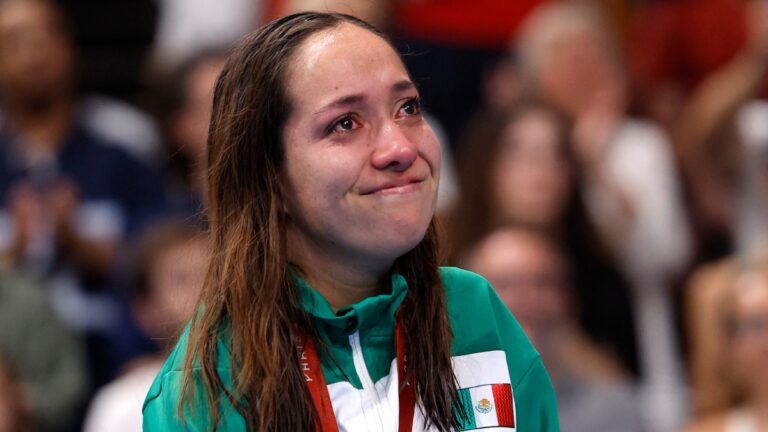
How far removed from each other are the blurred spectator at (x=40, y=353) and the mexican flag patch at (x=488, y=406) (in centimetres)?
306

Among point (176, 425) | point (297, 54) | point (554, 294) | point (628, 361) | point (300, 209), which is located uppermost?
point (297, 54)

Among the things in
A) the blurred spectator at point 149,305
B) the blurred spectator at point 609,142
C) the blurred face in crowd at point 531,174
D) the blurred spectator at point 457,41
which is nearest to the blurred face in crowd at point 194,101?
the blurred spectator at point 149,305

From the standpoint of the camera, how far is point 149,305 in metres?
5.23

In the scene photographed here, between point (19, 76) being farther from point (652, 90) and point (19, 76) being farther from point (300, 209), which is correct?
point (300, 209)

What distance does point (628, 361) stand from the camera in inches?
224

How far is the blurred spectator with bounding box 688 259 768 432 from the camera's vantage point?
4.65 metres

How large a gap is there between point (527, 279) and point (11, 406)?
1.85m

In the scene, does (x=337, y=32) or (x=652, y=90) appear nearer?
(x=337, y=32)

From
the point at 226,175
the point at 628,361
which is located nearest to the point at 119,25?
the point at 628,361

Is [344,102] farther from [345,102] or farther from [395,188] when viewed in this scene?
[395,188]

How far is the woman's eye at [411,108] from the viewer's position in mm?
2309

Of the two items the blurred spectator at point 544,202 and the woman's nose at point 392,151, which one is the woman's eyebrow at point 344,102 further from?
the blurred spectator at point 544,202

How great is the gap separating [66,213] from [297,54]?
11.4 feet

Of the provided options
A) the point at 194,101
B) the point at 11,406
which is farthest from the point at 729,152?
the point at 11,406
